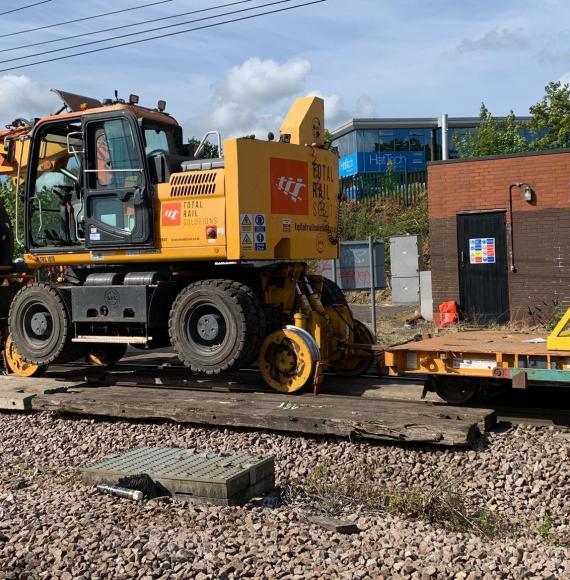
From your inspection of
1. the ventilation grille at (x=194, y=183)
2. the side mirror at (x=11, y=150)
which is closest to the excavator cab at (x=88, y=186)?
the ventilation grille at (x=194, y=183)

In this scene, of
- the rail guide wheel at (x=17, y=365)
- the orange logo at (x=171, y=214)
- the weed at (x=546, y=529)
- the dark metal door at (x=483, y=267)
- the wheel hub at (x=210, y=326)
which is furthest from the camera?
the dark metal door at (x=483, y=267)

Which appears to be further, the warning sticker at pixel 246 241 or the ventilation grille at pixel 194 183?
the ventilation grille at pixel 194 183

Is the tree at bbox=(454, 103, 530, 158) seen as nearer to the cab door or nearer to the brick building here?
the brick building

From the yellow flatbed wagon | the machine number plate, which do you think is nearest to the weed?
the yellow flatbed wagon

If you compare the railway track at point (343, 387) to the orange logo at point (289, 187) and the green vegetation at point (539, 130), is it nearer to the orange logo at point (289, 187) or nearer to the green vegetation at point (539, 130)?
the orange logo at point (289, 187)

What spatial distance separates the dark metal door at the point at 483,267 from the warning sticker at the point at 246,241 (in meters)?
8.70

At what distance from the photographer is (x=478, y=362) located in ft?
22.7

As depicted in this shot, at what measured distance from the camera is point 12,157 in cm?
1025

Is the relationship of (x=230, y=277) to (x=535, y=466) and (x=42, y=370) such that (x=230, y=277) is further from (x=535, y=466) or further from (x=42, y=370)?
(x=535, y=466)

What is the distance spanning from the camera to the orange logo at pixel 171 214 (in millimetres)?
8469

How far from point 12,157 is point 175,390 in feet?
13.6

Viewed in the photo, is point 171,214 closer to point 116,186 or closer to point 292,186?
point 116,186

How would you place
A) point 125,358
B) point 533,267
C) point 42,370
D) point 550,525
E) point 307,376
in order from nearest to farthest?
point 550,525, point 307,376, point 42,370, point 125,358, point 533,267

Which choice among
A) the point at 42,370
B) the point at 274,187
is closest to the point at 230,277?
the point at 274,187
